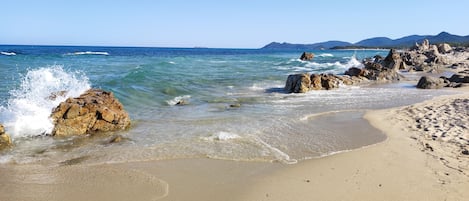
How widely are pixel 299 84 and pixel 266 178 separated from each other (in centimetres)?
1258

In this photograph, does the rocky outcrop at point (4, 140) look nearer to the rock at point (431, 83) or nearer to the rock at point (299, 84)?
the rock at point (299, 84)

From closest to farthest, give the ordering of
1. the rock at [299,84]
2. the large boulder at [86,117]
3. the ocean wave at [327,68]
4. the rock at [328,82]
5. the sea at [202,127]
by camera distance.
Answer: the sea at [202,127] < the large boulder at [86,117] < the rock at [299,84] < the rock at [328,82] < the ocean wave at [327,68]

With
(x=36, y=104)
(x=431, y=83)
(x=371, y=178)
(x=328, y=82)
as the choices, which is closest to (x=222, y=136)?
(x=371, y=178)

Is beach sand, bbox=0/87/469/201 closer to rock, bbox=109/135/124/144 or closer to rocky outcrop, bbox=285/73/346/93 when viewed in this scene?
rock, bbox=109/135/124/144

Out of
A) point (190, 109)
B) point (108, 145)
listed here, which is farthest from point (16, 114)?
point (190, 109)

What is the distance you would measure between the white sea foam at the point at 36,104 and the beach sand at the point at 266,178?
2581 millimetres

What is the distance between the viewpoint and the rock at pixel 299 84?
1848 cm

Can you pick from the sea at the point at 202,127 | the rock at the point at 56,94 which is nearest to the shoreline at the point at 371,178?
the sea at the point at 202,127

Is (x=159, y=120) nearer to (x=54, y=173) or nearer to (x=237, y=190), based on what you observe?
(x=54, y=173)

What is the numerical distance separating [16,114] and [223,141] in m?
5.52

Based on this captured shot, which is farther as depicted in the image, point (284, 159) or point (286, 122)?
point (286, 122)

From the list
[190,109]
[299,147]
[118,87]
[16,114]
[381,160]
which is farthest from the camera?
[118,87]

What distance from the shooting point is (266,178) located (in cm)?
647

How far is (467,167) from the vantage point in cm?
675
